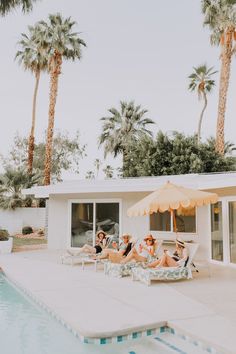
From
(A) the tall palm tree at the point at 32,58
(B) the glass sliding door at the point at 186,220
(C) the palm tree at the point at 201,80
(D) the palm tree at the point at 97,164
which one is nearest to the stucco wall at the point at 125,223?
(B) the glass sliding door at the point at 186,220

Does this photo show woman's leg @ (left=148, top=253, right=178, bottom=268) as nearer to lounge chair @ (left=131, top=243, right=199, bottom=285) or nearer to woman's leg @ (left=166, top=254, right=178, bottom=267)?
woman's leg @ (left=166, top=254, right=178, bottom=267)

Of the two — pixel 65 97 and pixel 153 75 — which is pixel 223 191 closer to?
pixel 153 75

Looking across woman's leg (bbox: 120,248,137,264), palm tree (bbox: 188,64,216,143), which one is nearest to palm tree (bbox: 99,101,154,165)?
palm tree (bbox: 188,64,216,143)

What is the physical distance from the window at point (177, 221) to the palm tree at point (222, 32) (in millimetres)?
Result: 12528

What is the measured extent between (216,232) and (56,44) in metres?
19.7

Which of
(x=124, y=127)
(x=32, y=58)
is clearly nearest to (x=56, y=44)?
(x=32, y=58)

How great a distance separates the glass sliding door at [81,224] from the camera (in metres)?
15.0

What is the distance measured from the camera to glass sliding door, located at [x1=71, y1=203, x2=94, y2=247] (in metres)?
15.0

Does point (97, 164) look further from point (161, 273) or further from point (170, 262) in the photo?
point (161, 273)

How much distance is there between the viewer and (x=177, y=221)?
13.7 m

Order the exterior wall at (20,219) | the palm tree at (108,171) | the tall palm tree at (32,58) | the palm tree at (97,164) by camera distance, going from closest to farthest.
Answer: the exterior wall at (20,219)
the tall palm tree at (32,58)
the palm tree at (108,171)
the palm tree at (97,164)

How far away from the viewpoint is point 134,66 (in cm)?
2414

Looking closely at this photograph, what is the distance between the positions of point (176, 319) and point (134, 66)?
20.9 m

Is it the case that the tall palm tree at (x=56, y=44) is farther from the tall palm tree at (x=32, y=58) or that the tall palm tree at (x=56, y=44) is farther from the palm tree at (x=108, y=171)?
the palm tree at (x=108, y=171)
